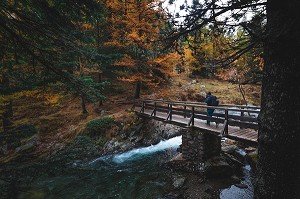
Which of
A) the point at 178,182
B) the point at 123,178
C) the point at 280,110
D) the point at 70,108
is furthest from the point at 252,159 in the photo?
the point at 70,108

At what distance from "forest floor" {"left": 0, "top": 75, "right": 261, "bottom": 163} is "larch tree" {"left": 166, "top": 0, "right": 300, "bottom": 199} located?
28.7 ft

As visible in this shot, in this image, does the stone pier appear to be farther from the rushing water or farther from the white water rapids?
the white water rapids

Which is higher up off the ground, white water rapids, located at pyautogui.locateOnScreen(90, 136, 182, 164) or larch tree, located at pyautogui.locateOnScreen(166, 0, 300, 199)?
larch tree, located at pyautogui.locateOnScreen(166, 0, 300, 199)

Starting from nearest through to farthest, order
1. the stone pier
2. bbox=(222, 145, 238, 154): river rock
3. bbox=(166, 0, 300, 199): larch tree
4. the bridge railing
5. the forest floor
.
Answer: bbox=(166, 0, 300, 199): larch tree < the bridge railing < the stone pier < bbox=(222, 145, 238, 154): river rock < the forest floor

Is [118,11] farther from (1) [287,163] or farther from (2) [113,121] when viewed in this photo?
(1) [287,163]

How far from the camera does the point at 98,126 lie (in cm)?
1453

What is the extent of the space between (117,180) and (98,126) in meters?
5.98

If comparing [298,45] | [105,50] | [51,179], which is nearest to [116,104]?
[105,50]

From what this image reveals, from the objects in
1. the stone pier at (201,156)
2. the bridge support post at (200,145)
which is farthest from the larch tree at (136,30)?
the stone pier at (201,156)

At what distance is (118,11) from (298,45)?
17359mm

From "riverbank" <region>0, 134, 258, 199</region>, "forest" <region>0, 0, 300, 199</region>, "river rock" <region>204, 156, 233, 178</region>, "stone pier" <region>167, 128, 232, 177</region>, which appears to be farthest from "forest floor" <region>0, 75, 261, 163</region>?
"river rock" <region>204, 156, 233, 178</region>

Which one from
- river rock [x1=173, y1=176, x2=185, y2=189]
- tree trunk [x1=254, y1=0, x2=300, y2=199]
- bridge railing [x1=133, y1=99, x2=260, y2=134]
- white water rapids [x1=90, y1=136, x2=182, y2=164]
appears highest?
tree trunk [x1=254, y1=0, x2=300, y2=199]

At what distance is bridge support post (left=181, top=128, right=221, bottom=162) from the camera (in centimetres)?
946

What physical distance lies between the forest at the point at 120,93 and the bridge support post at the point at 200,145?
133 cm
